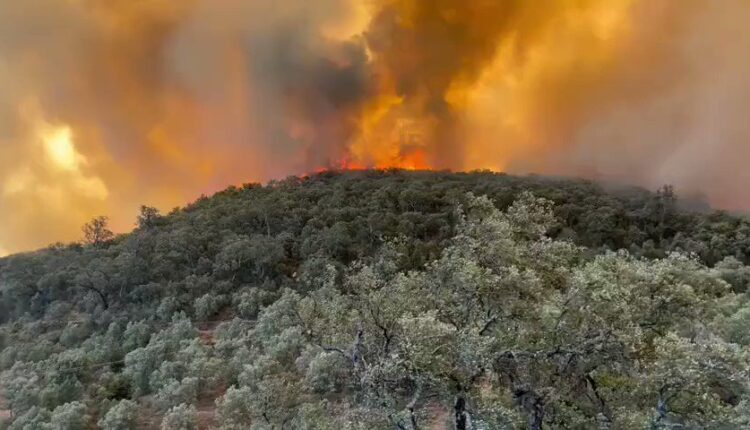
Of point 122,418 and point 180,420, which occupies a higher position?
point 122,418

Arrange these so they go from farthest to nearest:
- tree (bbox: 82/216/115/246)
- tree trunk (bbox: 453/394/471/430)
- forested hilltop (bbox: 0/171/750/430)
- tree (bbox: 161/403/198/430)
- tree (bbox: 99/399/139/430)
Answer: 1. tree (bbox: 82/216/115/246)
2. tree (bbox: 99/399/139/430)
3. tree (bbox: 161/403/198/430)
4. tree trunk (bbox: 453/394/471/430)
5. forested hilltop (bbox: 0/171/750/430)

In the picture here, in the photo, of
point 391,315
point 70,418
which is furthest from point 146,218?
point 391,315

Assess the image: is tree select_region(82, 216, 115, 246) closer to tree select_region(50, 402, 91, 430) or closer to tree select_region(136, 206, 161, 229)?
tree select_region(136, 206, 161, 229)

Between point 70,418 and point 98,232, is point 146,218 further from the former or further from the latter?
point 70,418

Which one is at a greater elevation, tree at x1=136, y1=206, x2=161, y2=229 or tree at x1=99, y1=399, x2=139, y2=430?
tree at x1=136, y1=206, x2=161, y2=229

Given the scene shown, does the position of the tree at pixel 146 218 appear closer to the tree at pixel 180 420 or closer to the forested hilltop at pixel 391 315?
the forested hilltop at pixel 391 315

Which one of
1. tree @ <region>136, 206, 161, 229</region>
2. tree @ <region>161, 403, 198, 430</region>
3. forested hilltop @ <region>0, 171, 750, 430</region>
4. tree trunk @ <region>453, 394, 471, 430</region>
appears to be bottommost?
tree trunk @ <region>453, 394, 471, 430</region>

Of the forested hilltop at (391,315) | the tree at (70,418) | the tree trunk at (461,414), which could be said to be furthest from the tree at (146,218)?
the tree trunk at (461,414)

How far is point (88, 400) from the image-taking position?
47.5 metres

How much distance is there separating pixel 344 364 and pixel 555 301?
744 inches

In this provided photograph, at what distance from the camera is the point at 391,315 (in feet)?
67.2

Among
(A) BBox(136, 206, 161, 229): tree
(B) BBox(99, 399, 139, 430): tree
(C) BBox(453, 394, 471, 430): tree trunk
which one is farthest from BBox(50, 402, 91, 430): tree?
(A) BBox(136, 206, 161, 229): tree

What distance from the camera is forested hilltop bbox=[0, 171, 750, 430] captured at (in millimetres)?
16453

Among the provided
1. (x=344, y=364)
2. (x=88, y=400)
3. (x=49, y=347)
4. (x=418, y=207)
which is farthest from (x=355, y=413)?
(x=418, y=207)
